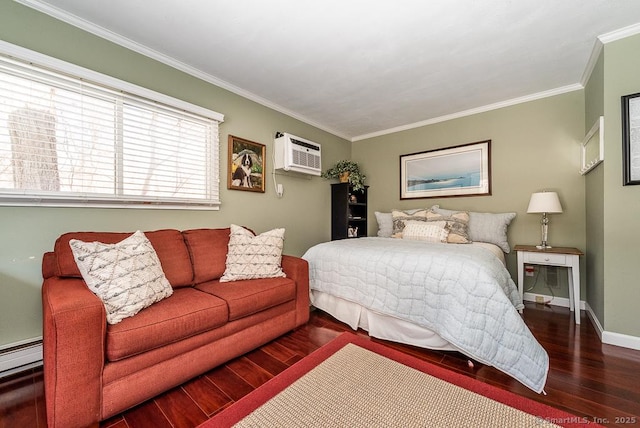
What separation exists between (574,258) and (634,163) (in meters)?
0.97

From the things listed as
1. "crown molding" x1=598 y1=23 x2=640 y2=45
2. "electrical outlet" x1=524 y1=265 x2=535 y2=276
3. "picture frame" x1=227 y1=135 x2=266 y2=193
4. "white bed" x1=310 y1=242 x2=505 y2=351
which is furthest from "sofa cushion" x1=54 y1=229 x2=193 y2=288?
"crown molding" x1=598 y1=23 x2=640 y2=45

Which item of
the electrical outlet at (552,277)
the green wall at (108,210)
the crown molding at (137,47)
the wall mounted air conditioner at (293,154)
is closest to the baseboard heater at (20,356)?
the green wall at (108,210)

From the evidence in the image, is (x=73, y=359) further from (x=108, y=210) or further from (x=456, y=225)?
(x=456, y=225)

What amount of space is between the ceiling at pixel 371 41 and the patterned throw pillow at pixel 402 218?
1.48 meters

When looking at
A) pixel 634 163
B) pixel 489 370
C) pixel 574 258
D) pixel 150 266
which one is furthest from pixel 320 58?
pixel 574 258

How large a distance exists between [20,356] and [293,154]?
9.58 feet

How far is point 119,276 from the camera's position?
148cm

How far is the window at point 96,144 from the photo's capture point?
1.73 meters

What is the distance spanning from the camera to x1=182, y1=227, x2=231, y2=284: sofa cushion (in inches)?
86.0

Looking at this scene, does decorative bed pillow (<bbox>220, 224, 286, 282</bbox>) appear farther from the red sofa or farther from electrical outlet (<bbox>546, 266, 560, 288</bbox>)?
electrical outlet (<bbox>546, 266, 560, 288</bbox>)

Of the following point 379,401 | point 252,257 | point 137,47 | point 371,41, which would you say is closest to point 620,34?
point 371,41

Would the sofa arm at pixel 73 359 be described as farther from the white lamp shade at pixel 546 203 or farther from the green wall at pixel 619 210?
the white lamp shade at pixel 546 203

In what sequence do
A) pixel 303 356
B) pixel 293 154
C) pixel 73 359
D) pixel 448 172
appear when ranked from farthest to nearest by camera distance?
pixel 448 172 < pixel 293 154 < pixel 303 356 < pixel 73 359

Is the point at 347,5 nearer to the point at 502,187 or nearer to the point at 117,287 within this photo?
Answer: the point at 117,287
